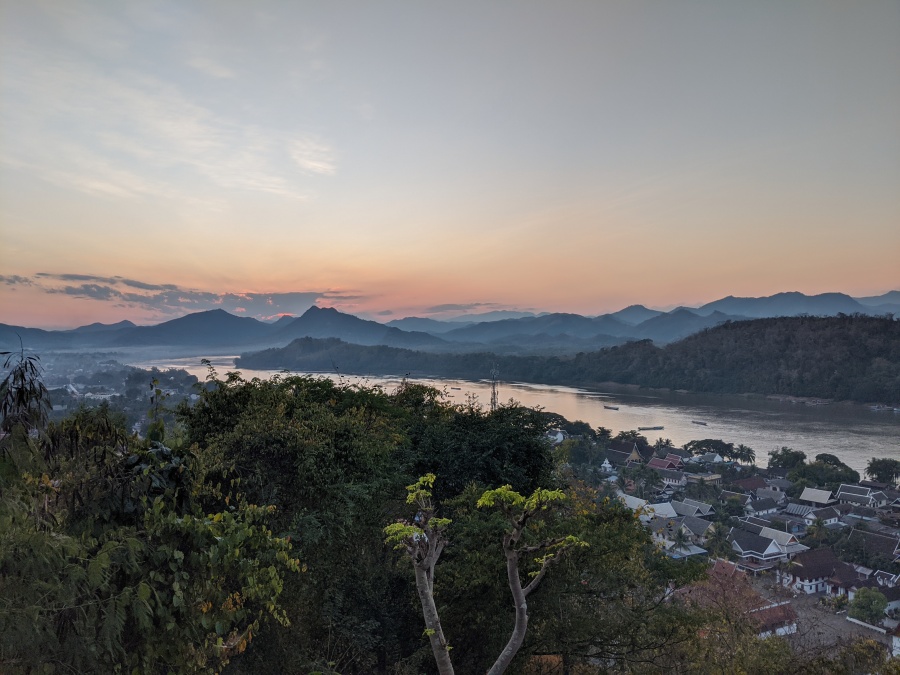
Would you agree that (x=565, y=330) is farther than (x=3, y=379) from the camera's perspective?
Yes

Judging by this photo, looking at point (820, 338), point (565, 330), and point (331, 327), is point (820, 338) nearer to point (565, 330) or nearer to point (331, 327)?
point (331, 327)

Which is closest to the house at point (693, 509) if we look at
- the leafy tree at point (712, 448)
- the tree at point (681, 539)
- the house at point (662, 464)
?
the tree at point (681, 539)

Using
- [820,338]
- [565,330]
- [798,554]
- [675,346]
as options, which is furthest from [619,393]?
[565,330]

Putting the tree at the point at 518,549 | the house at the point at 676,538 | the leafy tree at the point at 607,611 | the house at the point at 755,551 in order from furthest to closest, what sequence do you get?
the house at the point at 755,551 < the house at the point at 676,538 < the leafy tree at the point at 607,611 < the tree at the point at 518,549

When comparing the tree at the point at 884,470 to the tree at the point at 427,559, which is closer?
the tree at the point at 427,559

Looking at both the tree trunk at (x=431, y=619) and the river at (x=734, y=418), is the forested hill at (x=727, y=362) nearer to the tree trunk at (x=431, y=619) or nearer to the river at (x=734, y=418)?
the river at (x=734, y=418)

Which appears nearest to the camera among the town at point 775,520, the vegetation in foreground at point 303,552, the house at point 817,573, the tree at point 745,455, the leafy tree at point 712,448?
the vegetation in foreground at point 303,552

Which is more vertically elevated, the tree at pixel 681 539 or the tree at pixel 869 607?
the tree at pixel 869 607
